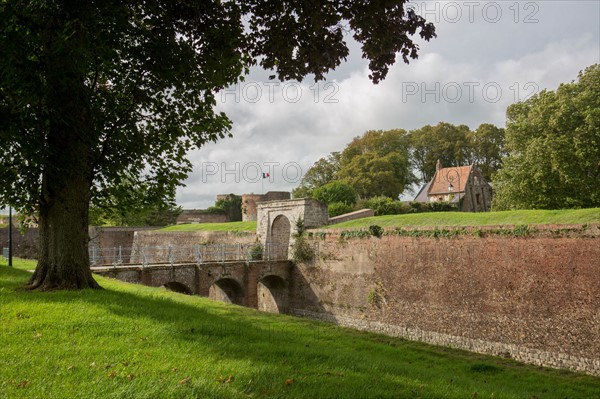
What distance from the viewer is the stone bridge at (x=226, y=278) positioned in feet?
62.5

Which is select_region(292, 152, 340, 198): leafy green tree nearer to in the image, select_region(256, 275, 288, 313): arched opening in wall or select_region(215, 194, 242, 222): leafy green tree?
select_region(215, 194, 242, 222): leafy green tree

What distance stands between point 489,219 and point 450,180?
2493 cm

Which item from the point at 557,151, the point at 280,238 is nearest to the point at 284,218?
the point at 280,238

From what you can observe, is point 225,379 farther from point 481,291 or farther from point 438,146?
point 438,146

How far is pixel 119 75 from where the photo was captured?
9859 mm

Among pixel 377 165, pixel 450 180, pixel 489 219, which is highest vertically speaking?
pixel 377 165

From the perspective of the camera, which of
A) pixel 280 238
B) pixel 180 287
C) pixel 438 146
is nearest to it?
pixel 180 287

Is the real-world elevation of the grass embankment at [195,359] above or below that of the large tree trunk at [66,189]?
below

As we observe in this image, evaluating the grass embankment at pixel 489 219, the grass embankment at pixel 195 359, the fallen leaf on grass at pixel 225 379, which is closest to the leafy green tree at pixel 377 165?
the grass embankment at pixel 489 219

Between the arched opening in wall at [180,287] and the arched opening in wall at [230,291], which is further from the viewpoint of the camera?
the arched opening in wall at [230,291]

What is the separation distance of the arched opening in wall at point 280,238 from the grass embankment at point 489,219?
3.59 meters

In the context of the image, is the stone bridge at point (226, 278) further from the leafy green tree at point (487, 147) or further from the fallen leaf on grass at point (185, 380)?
the leafy green tree at point (487, 147)

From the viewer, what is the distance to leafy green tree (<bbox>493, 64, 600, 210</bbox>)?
2128 centimetres

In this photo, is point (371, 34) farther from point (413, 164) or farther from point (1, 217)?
point (1, 217)
